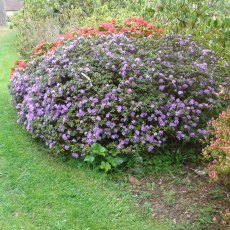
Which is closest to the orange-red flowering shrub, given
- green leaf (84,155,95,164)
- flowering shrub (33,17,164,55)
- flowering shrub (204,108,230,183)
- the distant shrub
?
flowering shrub (33,17,164,55)

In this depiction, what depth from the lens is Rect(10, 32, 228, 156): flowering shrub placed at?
411cm

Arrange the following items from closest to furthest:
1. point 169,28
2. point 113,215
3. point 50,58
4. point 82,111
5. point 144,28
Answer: point 113,215 < point 82,111 < point 50,58 < point 169,28 < point 144,28

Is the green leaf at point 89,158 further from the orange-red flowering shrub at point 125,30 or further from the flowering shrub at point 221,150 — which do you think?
the orange-red flowering shrub at point 125,30

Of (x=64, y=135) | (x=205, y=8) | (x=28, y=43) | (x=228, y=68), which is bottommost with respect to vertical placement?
(x=28, y=43)

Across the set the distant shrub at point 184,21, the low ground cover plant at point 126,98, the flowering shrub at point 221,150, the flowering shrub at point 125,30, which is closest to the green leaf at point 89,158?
the low ground cover plant at point 126,98

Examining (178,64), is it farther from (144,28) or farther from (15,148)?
(15,148)

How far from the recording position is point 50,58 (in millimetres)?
5219

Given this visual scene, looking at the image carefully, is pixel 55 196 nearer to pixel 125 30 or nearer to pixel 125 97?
pixel 125 97

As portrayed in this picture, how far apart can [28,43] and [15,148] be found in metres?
6.42

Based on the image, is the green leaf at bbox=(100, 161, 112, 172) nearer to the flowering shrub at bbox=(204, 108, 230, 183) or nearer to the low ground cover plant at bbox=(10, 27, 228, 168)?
the low ground cover plant at bbox=(10, 27, 228, 168)

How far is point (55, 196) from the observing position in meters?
3.74

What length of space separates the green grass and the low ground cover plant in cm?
26

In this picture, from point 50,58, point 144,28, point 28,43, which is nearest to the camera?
point 50,58

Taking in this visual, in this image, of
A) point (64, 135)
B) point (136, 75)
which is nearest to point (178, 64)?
point (136, 75)
